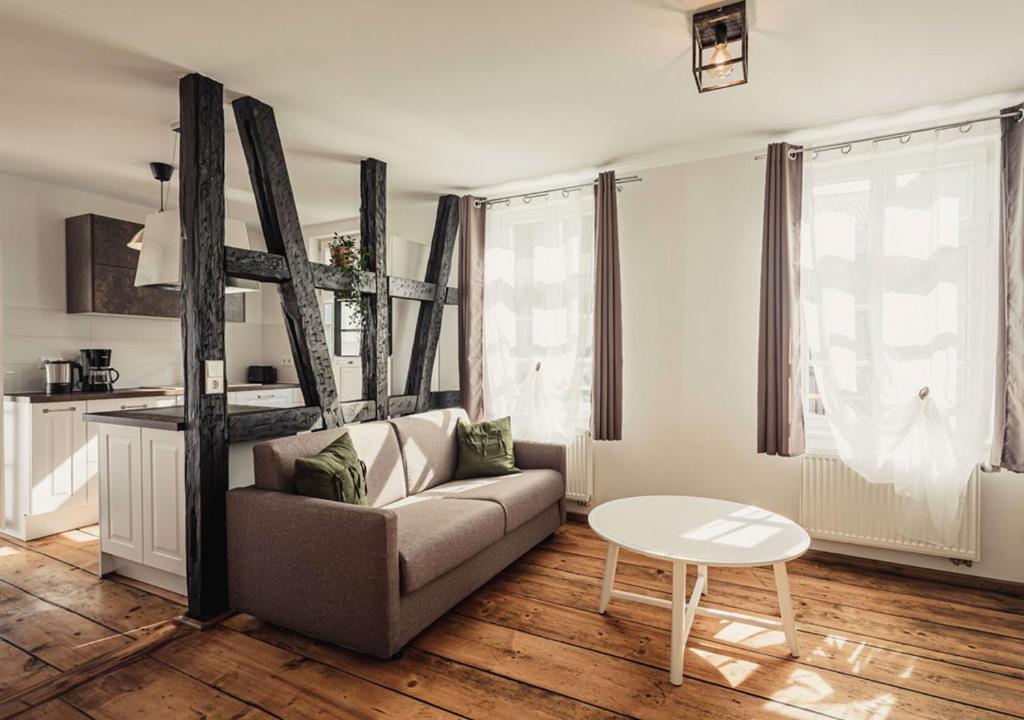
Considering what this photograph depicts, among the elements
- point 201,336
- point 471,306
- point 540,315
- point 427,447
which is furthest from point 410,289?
point 201,336

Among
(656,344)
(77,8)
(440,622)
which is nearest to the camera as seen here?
(77,8)

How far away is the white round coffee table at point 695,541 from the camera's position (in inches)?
85.9

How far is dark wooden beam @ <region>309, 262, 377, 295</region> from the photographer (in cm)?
332

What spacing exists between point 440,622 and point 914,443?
275cm

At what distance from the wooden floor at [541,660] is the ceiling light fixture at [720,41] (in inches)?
96.8

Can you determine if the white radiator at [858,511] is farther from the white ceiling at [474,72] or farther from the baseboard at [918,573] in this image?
the white ceiling at [474,72]

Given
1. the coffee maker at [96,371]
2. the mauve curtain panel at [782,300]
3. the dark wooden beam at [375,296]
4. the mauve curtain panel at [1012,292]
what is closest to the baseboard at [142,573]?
the dark wooden beam at [375,296]

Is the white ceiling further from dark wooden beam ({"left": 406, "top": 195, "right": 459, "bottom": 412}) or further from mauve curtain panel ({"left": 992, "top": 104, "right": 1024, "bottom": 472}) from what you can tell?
dark wooden beam ({"left": 406, "top": 195, "right": 459, "bottom": 412})

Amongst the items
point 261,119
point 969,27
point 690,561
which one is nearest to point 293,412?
point 261,119

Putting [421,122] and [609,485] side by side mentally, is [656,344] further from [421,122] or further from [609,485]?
[421,122]

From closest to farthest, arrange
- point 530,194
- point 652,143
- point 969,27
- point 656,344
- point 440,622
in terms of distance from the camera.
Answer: point 969,27
point 440,622
point 652,143
point 656,344
point 530,194

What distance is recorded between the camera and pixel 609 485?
163 inches

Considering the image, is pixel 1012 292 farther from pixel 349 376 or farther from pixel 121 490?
pixel 121 490

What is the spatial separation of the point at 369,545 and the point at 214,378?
1.15m
